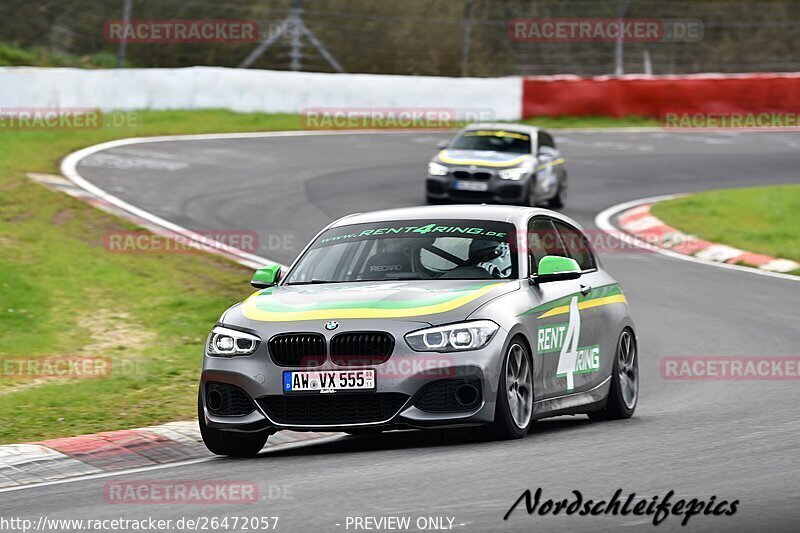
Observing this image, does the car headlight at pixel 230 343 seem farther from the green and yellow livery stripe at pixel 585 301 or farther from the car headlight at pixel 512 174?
the car headlight at pixel 512 174

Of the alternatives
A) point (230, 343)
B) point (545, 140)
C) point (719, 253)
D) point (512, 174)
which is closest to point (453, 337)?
point (230, 343)

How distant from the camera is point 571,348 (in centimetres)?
958

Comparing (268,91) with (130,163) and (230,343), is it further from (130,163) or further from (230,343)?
(230,343)

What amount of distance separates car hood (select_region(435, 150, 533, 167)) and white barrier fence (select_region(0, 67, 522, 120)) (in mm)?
8989

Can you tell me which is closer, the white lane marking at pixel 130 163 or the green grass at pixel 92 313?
the green grass at pixel 92 313

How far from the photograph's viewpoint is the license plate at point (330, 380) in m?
8.22

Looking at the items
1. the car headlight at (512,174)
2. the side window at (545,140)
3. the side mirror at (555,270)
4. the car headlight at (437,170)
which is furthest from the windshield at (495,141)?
the side mirror at (555,270)

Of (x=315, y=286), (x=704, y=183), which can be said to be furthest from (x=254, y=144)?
(x=315, y=286)

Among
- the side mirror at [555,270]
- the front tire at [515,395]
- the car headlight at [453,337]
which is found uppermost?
the side mirror at [555,270]

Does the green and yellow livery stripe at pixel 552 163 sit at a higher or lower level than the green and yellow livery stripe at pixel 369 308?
lower

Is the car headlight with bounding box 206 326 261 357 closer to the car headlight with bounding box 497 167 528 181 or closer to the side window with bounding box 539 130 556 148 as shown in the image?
the car headlight with bounding box 497 167 528 181

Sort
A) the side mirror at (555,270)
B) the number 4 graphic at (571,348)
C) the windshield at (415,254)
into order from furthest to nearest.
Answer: the number 4 graphic at (571,348) < the windshield at (415,254) < the side mirror at (555,270)

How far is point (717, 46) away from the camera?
44.5 meters

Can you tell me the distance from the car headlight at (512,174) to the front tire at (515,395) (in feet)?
44.6
